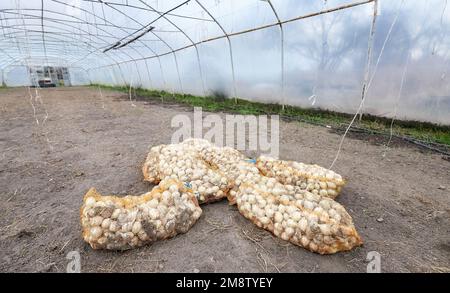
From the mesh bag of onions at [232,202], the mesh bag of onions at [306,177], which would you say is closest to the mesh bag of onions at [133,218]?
the mesh bag of onions at [232,202]

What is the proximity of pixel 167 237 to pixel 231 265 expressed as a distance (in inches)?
21.6

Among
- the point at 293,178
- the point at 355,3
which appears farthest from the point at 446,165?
the point at 355,3

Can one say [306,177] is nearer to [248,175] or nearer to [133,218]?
[248,175]

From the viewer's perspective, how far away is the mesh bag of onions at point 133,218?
185cm

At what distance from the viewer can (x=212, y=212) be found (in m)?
2.38

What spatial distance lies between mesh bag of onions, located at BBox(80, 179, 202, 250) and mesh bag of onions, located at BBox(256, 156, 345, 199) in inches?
39.7

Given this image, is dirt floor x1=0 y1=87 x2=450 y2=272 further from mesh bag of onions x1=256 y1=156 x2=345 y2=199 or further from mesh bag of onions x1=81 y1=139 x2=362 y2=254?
mesh bag of onions x1=256 y1=156 x2=345 y2=199

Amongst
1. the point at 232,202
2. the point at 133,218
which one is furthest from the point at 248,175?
the point at 133,218

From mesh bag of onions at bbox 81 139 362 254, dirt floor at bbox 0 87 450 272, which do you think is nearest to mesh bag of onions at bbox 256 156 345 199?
mesh bag of onions at bbox 81 139 362 254

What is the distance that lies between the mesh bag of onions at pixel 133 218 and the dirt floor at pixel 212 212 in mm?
89

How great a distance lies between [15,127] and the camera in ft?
19.2

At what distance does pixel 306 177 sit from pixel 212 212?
3.17 ft

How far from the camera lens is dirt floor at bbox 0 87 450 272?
1844 millimetres

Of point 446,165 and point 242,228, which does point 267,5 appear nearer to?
point 446,165
